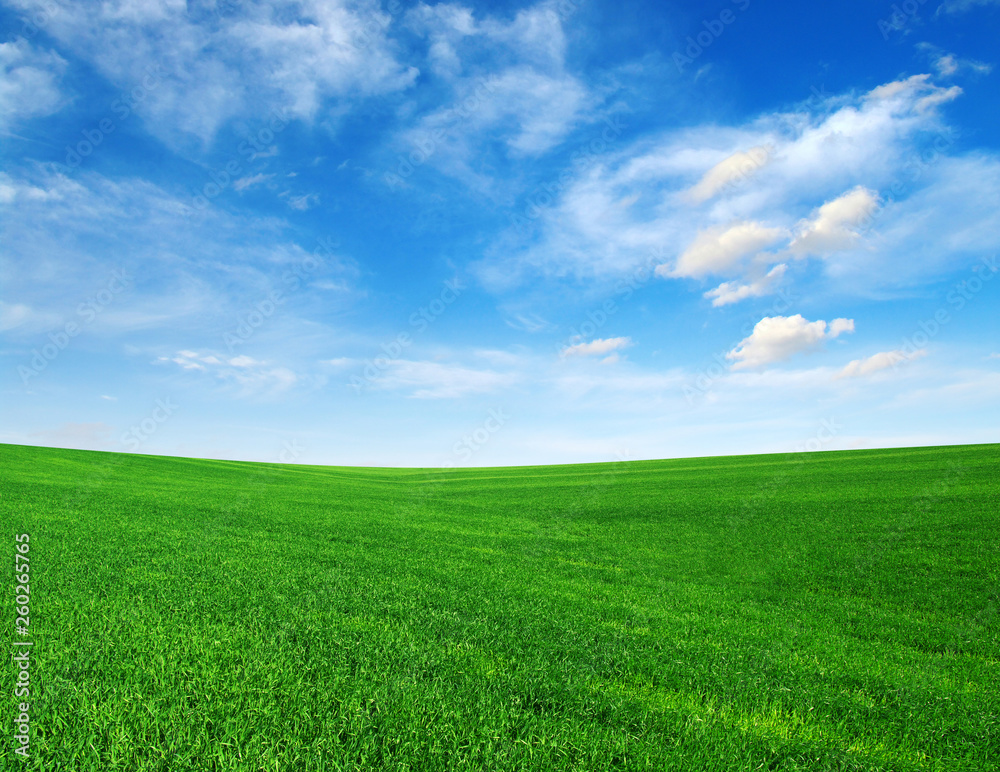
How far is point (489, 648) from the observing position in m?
6.23

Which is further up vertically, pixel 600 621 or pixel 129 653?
pixel 129 653

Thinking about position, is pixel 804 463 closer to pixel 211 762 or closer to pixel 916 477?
pixel 916 477

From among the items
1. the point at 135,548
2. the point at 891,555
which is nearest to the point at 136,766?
the point at 135,548

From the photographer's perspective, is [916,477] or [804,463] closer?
[916,477]

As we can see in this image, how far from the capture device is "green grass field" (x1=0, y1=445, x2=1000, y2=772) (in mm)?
4082

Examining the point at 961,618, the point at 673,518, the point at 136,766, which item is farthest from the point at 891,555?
the point at 136,766

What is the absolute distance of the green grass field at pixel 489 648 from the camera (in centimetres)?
408

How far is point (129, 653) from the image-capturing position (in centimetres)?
516

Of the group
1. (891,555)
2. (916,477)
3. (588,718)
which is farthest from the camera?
(916,477)

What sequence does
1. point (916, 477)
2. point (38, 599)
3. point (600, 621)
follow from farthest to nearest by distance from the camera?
point (916, 477) → point (600, 621) → point (38, 599)

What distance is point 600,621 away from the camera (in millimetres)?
7977

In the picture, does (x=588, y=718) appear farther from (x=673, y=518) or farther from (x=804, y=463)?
(x=804, y=463)

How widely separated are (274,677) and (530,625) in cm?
366

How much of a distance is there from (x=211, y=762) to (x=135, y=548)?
8576 millimetres
